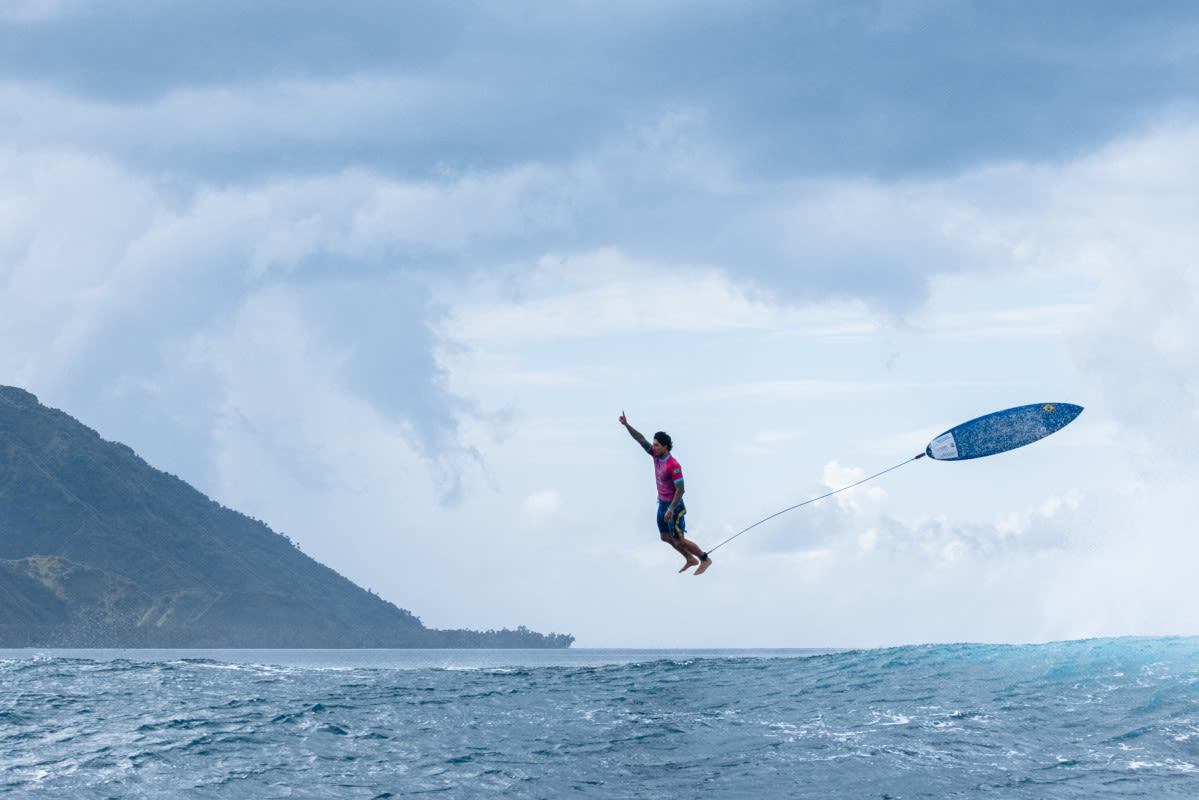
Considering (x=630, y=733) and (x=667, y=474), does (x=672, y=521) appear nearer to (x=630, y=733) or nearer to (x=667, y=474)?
(x=667, y=474)

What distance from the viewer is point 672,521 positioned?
91.5 ft

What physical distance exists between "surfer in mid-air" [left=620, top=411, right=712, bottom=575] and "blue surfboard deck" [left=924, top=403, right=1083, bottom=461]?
6.88 meters

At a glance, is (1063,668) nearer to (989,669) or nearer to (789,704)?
(989,669)

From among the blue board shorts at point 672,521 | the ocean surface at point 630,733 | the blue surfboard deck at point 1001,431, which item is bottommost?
the ocean surface at point 630,733

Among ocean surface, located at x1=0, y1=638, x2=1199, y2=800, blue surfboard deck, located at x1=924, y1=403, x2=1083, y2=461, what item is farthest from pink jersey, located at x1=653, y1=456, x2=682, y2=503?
blue surfboard deck, located at x1=924, y1=403, x2=1083, y2=461

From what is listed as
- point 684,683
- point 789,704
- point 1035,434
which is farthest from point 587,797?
point 1035,434

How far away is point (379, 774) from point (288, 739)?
3.70 m

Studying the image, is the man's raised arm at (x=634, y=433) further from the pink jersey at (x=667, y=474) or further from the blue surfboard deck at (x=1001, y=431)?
the blue surfboard deck at (x=1001, y=431)

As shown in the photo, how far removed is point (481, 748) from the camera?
78.1 feet

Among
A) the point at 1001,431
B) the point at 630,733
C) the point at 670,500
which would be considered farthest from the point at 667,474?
the point at 1001,431

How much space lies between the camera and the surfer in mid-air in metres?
27.5

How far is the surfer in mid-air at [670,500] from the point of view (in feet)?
90.3

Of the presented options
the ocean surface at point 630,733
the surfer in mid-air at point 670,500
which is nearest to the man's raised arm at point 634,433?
the surfer in mid-air at point 670,500

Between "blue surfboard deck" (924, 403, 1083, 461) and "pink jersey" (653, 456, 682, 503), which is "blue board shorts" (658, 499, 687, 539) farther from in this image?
"blue surfboard deck" (924, 403, 1083, 461)
